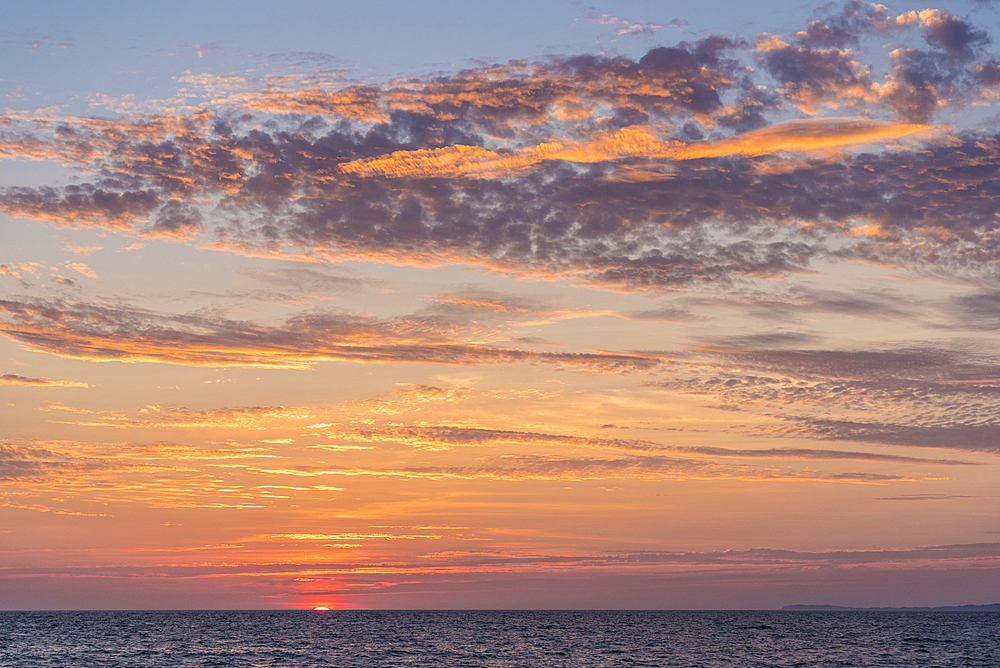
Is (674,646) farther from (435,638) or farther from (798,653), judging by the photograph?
(435,638)

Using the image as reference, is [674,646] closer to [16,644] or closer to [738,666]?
[738,666]

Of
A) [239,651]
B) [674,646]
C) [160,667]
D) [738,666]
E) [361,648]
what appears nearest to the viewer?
[160,667]

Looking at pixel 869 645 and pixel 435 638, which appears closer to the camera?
pixel 869 645

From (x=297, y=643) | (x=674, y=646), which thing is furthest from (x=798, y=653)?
(x=297, y=643)

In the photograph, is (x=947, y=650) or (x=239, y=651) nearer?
(x=239, y=651)

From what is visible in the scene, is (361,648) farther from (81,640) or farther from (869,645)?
(869,645)

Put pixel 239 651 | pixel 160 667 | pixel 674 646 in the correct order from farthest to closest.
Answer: pixel 674 646 < pixel 239 651 < pixel 160 667

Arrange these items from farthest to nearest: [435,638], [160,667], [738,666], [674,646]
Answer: [435,638] → [674,646] → [738,666] → [160,667]

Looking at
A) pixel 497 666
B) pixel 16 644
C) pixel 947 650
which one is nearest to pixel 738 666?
pixel 497 666

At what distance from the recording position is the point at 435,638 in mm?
143500

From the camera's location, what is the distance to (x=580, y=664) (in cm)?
9138

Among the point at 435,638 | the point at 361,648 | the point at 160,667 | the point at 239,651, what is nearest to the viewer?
the point at 160,667

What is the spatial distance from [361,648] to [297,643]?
1589 cm

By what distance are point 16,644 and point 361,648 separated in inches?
1873
